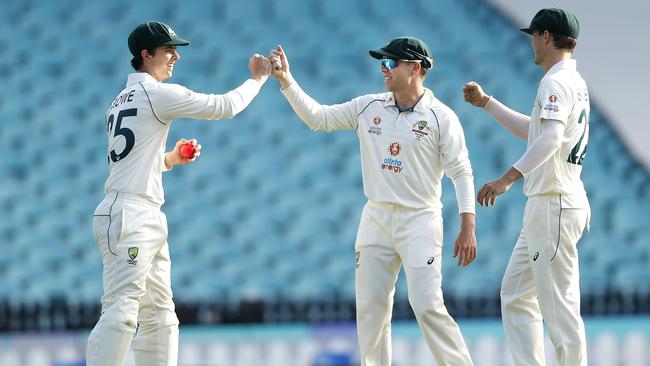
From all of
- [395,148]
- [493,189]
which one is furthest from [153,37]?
[493,189]

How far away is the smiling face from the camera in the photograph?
631cm

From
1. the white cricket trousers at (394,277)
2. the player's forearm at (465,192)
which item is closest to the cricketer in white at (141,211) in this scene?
the white cricket trousers at (394,277)

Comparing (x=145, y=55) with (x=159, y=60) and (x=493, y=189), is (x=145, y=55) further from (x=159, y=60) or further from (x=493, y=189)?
(x=493, y=189)

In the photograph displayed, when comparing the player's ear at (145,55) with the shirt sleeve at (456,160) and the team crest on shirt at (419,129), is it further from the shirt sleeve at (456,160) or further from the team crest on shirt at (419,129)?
the shirt sleeve at (456,160)

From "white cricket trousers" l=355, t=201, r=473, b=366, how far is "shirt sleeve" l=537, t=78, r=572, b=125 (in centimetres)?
80

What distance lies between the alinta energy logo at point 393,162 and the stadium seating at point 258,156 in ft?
17.9

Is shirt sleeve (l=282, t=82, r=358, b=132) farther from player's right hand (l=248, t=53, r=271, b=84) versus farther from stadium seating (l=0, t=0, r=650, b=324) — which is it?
stadium seating (l=0, t=0, r=650, b=324)

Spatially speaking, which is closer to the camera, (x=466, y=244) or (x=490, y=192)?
(x=490, y=192)

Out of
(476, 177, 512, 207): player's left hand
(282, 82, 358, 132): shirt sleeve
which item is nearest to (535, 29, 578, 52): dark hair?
(476, 177, 512, 207): player's left hand

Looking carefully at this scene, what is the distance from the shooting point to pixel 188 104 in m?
6.22

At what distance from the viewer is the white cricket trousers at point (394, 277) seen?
20.5 ft

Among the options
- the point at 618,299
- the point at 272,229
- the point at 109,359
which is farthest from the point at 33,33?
the point at 109,359

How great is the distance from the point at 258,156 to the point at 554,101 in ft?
26.6

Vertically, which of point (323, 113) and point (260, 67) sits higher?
point (260, 67)
